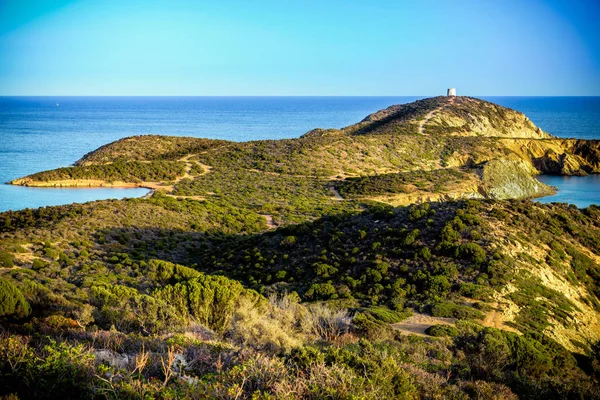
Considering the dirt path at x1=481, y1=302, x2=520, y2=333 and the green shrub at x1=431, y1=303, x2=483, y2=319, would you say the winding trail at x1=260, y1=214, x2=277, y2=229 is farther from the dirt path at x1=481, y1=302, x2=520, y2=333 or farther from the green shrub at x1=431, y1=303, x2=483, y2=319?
the dirt path at x1=481, y1=302, x2=520, y2=333

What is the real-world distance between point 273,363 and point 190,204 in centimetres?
3309

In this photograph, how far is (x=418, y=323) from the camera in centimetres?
1540

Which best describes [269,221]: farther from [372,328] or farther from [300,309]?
[372,328]

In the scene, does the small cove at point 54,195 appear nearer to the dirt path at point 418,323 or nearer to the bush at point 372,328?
the dirt path at point 418,323

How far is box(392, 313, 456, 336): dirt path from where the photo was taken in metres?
14.6

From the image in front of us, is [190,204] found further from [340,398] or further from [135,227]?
[340,398]

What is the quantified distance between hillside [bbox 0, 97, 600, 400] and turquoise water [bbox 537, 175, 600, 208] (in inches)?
715

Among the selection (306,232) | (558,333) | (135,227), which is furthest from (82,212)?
(558,333)

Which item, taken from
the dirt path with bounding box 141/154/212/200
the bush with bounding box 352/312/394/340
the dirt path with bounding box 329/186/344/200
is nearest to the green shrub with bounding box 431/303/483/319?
the bush with bounding box 352/312/394/340

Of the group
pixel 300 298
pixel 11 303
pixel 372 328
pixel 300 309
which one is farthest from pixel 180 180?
pixel 372 328

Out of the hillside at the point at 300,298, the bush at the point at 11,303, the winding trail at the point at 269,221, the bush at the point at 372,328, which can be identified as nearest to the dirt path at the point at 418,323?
the hillside at the point at 300,298

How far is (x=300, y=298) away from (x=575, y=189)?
57433 millimetres

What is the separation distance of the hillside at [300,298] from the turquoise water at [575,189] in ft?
59.6

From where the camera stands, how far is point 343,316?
14641mm
